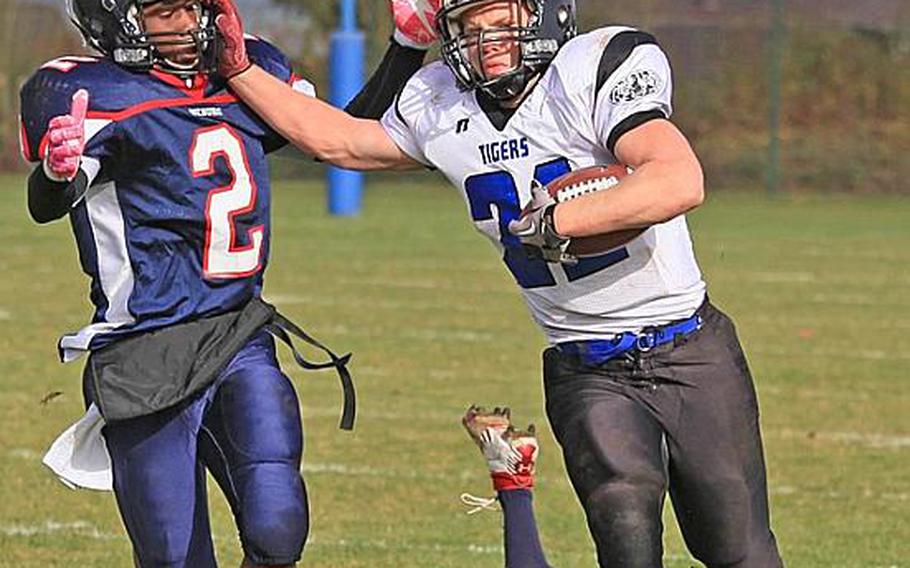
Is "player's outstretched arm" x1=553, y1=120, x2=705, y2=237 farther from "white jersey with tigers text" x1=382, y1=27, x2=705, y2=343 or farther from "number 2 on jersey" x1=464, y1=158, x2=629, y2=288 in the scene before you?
"number 2 on jersey" x1=464, y1=158, x2=629, y2=288

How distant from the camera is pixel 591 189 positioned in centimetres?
388

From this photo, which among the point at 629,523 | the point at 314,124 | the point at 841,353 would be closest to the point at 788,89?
the point at 841,353

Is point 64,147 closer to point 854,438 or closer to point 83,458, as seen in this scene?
point 83,458

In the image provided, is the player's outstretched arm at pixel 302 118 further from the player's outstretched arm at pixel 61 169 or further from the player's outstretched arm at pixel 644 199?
the player's outstretched arm at pixel 644 199

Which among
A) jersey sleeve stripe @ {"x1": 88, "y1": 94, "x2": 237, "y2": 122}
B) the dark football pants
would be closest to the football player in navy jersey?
jersey sleeve stripe @ {"x1": 88, "y1": 94, "x2": 237, "y2": 122}

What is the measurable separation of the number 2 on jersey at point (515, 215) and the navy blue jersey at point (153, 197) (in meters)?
0.48

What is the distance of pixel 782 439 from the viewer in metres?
7.42

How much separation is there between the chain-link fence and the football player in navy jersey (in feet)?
58.8

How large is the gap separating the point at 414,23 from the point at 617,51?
0.61m

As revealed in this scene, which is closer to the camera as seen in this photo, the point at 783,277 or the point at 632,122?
the point at 632,122

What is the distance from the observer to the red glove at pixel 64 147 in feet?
13.0

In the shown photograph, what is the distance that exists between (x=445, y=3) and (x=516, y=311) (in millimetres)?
6967

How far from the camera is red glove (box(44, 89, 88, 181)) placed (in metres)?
3.97

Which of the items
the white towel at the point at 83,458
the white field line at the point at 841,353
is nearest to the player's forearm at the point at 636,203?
the white towel at the point at 83,458
